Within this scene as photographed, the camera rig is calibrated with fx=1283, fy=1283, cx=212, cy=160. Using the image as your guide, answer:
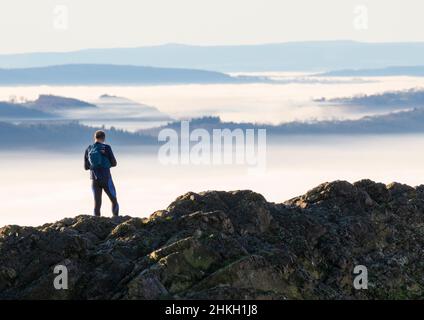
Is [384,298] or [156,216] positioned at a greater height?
[156,216]

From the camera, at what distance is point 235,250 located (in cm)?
2939

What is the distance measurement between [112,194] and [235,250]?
844 centimetres

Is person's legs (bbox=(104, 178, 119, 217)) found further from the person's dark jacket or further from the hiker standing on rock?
the person's dark jacket

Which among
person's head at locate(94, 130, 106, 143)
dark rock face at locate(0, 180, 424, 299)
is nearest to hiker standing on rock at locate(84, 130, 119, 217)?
person's head at locate(94, 130, 106, 143)

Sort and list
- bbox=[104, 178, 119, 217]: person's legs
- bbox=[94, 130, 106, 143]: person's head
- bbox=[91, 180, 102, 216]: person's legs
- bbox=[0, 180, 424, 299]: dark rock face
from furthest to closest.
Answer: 1. bbox=[91, 180, 102, 216]: person's legs
2. bbox=[104, 178, 119, 217]: person's legs
3. bbox=[94, 130, 106, 143]: person's head
4. bbox=[0, 180, 424, 299]: dark rock face

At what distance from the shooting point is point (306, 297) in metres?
29.1

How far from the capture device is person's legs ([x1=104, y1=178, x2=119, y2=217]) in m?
37.0

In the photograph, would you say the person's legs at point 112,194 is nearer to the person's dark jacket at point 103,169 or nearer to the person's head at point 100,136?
the person's dark jacket at point 103,169

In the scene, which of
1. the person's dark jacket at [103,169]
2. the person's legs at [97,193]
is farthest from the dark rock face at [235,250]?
the person's legs at [97,193]

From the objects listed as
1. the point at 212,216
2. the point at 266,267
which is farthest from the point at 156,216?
the point at 266,267

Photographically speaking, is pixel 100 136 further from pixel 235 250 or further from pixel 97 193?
pixel 235 250
